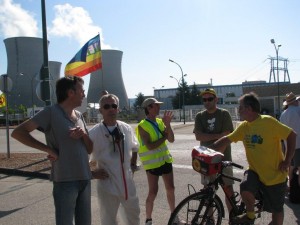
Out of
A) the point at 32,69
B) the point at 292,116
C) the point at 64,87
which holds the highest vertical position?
the point at 32,69

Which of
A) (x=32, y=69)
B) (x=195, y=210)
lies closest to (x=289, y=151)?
(x=195, y=210)

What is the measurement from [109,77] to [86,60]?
48.8 meters

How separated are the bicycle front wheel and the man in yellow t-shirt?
0.28 metres

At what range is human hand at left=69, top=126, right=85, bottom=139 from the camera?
3191 millimetres

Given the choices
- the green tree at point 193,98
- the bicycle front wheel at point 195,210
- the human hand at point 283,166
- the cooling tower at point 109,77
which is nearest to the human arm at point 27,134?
the bicycle front wheel at point 195,210

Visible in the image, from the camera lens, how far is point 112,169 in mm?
3713

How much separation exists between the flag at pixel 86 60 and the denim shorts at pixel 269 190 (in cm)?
1040

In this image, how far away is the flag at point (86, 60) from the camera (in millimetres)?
13797

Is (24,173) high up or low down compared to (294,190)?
down

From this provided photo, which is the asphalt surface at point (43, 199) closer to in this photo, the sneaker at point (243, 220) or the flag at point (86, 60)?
the sneaker at point (243, 220)

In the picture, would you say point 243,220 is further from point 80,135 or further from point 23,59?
point 23,59

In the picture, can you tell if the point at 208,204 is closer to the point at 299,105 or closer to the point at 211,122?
the point at 211,122

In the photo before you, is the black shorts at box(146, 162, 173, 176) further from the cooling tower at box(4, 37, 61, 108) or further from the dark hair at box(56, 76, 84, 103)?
the cooling tower at box(4, 37, 61, 108)

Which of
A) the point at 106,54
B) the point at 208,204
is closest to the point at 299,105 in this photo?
the point at 208,204
